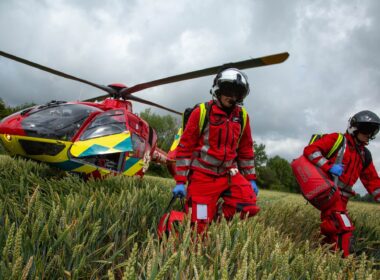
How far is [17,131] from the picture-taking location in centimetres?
451

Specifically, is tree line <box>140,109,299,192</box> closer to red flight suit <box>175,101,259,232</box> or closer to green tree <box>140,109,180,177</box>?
green tree <box>140,109,180,177</box>

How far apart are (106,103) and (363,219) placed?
5.45 metres

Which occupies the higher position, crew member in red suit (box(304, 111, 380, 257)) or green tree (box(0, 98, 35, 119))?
green tree (box(0, 98, 35, 119))

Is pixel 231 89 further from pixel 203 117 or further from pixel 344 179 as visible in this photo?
pixel 344 179

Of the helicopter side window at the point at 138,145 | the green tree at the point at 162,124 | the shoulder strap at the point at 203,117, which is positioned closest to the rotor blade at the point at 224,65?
the shoulder strap at the point at 203,117

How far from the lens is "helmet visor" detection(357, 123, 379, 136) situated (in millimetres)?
3990

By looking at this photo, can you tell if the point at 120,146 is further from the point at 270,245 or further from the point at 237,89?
the point at 270,245

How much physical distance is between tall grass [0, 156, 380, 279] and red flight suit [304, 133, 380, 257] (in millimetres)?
336

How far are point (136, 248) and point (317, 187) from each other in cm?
318

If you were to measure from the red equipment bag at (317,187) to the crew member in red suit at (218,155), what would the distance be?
1012 mm

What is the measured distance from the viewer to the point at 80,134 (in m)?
4.84

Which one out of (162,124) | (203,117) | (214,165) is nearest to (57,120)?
(203,117)

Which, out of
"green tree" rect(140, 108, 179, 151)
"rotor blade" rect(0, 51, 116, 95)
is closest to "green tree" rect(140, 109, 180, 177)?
"green tree" rect(140, 108, 179, 151)

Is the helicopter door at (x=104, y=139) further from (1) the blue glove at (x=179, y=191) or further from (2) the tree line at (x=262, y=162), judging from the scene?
(2) the tree line at (x=262, y=162)
